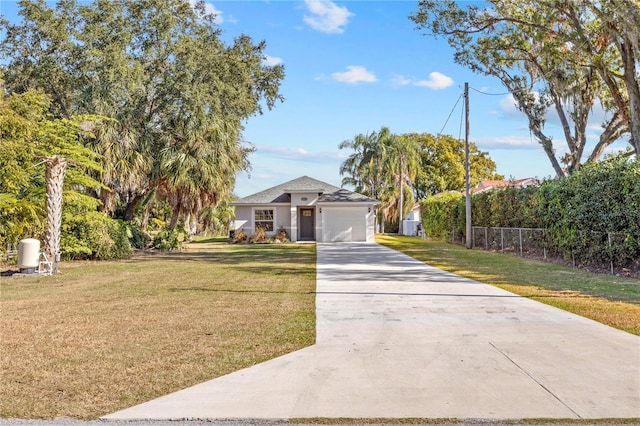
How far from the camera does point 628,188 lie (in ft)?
40.9

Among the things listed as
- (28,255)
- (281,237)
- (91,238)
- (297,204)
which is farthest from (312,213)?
(28,255)

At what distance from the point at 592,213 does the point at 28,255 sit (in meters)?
15.2

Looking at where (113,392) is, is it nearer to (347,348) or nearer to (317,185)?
(347,348)

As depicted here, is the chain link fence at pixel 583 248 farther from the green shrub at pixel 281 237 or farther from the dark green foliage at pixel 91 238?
the dark green foliage at pixel 91 238

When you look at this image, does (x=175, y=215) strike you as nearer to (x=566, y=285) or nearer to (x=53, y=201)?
(x=53, y=201)

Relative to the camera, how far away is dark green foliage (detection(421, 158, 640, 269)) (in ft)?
40.9

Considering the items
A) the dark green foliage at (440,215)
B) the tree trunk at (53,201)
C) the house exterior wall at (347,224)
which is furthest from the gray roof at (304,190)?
the tree trunk at (53,201)

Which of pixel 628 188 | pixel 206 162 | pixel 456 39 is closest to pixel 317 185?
pixel 206 162

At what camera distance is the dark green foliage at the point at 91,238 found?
664 inches

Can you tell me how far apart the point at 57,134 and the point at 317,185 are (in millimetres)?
16549

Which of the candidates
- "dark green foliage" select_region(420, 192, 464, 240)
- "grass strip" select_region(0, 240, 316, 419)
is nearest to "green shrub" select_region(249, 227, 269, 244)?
"dark green foliage" select_region(420, 192, 464, 240)

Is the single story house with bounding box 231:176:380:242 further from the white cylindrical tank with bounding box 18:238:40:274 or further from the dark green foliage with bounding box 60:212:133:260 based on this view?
the white cylindrical tank with bounding box 18:238:40:274

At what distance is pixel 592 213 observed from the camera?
13852mm

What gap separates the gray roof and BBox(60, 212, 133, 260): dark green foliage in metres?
12.1
